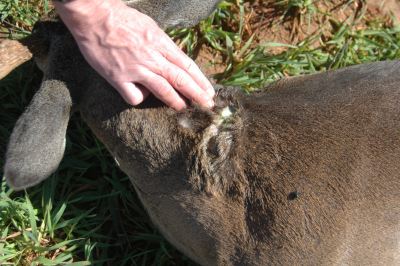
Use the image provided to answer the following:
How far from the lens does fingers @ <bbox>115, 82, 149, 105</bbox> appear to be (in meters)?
3.56

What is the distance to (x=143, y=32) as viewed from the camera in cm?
355

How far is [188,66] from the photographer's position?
11.9ft

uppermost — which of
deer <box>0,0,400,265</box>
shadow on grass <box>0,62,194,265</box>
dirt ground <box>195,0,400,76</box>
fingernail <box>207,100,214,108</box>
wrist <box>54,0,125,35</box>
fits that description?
wrist <box>54,0,125,35</box>

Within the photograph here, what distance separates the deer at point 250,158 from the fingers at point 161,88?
8 cm

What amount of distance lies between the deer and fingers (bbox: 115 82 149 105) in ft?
0.41

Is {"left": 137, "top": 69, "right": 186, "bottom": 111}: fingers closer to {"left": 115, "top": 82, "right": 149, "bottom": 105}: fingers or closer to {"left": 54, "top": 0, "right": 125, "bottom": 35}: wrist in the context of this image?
{"left": 115, "top": 82, "right": 149, "bottom": 105}: fingers

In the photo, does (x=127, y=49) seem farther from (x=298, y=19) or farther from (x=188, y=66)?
(x=298, y=19)

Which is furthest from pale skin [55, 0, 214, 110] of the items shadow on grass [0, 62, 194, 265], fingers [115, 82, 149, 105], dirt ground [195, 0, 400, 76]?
dirt ground [195, 0, 400, 76]

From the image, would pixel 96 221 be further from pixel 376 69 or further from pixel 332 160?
pixel 376 69

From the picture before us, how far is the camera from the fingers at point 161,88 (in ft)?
11.6

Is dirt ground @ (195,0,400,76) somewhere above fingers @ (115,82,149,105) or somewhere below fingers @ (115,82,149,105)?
below

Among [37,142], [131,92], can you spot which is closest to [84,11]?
[131,92]

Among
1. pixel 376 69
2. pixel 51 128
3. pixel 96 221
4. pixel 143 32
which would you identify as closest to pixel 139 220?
pixel 96 221

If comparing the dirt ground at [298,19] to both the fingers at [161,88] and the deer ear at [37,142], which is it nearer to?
the fingers at [161,88]
